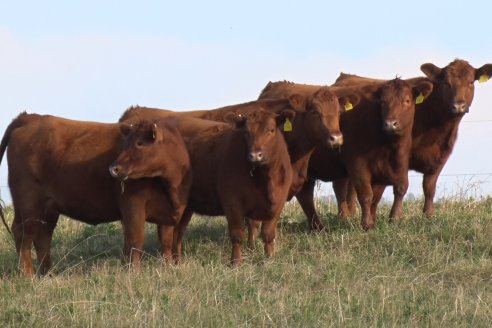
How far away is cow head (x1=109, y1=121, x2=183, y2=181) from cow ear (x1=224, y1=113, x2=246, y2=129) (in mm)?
704

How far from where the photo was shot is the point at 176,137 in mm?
13078

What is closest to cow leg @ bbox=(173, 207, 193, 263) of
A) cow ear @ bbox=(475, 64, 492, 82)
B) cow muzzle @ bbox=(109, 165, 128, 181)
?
cow muzzle @ bbox=(109, 165, 128, 181)

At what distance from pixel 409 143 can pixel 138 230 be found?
12.7 ft

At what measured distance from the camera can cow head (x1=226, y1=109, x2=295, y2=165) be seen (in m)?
12.6

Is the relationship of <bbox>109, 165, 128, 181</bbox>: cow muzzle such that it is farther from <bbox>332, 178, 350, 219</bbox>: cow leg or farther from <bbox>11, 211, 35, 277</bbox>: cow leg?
<bbox>332, 178, 350, 219</bbox>: cow leg

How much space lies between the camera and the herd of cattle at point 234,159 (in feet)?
41.8

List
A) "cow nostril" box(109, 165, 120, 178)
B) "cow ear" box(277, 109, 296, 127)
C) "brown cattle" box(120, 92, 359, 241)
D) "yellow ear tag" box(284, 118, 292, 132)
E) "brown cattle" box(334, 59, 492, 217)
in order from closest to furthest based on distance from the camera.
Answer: "cow nostril" box(109, 165, 120, 178)
"cow ear" box(277, 109, 296, 127)
"yellow ear tag" box(284, 118, 292, 132)
"brown cattle" box(120, 92, 359, 241)
"brown cattle" box(334, 59, 492, 217)

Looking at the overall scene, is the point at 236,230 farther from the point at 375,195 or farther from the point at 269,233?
the point at 375,195

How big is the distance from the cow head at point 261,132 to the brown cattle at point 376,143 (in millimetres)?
1563

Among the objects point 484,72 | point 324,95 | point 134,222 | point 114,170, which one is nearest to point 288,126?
point 324,95

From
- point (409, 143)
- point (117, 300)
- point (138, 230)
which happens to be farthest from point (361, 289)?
point (409, 143)

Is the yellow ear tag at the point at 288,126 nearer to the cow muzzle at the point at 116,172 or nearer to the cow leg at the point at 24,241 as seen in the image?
the cow muzzle at the point at 116,172

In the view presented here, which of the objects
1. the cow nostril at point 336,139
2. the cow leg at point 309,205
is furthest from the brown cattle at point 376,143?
the cow nostril at point 336,139

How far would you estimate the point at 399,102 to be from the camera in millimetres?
14344
